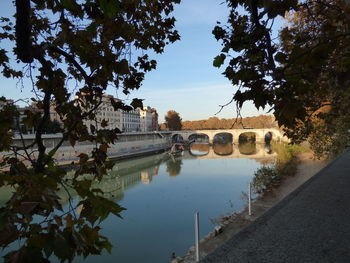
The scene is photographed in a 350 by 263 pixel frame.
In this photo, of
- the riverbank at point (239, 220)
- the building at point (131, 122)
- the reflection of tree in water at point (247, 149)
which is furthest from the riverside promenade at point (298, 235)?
the building at point (131, 122)

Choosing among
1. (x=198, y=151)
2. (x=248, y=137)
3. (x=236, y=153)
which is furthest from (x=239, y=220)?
(x=248, y=137)

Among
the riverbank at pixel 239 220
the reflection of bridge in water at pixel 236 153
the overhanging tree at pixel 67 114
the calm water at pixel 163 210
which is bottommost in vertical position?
A: the calm water at pixel 163 210

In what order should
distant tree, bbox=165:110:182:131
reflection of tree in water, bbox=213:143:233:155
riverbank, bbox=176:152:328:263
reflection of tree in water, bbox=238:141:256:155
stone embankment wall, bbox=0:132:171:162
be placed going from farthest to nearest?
distant tree, bbox=165:110:182:131 < reflection of tree in water, bbox=213:143:233:155 < reflection of tree in water, bbox=238:141:256:155 < stone embankment wall, bbox=0:132:171:162 < riverbank, bbox=176:152:328:263

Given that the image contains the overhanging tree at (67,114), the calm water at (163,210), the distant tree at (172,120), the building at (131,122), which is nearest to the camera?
the overhanging tree at (67,114)

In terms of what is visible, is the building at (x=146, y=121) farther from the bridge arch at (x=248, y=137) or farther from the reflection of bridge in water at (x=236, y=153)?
the reflection of bridge in water at (x=236, y=153)

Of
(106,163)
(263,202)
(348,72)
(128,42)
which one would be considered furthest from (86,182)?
(263,202)

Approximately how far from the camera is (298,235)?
4.73m

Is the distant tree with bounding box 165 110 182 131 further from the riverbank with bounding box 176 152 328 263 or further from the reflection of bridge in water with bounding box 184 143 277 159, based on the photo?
the riverbank with bounding box 176 152 328 263

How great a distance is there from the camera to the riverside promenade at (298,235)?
157 inches

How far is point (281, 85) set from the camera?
1.29 meters

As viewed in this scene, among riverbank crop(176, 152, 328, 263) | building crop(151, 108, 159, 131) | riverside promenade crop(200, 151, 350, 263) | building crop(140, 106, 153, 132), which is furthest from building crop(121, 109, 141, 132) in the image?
riverside promenade crop(200, 151, 350, 263)

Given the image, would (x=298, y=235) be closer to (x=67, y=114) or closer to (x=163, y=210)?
(x=67, y=114)

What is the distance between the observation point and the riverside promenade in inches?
157

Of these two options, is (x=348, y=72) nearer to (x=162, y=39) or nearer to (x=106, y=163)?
(x=106, y=163)
